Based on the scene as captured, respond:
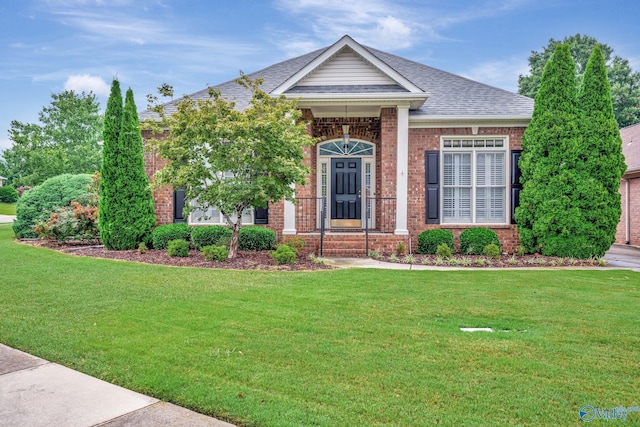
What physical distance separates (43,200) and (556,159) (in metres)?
15.1

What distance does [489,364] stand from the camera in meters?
3.29

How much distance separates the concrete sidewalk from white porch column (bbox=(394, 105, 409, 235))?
8.18 m

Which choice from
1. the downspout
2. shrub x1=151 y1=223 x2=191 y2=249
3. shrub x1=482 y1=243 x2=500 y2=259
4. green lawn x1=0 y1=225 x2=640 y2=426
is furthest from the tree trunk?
→ the downspout

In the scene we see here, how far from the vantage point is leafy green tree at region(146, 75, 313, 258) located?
Answer: 8.21 meters

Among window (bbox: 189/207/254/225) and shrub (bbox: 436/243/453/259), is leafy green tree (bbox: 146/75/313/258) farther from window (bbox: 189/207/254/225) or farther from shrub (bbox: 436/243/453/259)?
shrub (bbox: 436/243/453/259)

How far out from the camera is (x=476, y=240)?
10094 millimetres

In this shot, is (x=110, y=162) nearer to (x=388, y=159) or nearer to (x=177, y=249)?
(x=177, y=249)

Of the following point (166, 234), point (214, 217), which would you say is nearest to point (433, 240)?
point (214, 217)

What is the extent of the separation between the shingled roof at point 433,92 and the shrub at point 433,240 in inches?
111

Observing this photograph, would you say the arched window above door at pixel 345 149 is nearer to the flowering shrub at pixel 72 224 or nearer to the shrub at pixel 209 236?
the shrub at pixel 209 236

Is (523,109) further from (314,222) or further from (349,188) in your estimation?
(314,222)

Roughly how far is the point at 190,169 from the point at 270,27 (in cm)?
866

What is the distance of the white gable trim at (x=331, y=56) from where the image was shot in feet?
32.9

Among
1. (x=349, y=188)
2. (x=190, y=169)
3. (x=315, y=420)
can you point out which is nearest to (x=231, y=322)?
(x=315, y=420)
